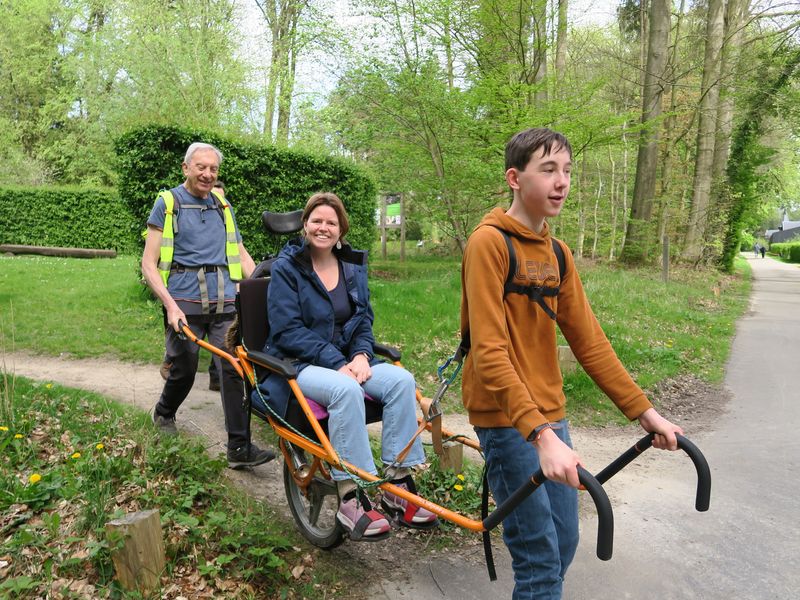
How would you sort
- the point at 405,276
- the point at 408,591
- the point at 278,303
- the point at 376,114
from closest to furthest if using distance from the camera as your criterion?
the point at 408,591
the point at 278,303
the point at 376,114
the point at 405,276

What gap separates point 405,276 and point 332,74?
205 inches

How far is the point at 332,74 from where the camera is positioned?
Result: 13828 mm

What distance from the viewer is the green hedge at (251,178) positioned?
8.41m

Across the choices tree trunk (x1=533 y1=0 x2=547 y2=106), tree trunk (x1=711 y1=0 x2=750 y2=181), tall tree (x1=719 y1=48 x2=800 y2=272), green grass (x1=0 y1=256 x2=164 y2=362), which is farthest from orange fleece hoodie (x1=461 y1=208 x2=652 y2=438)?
tall tree (x1=719 y1=48 x2=800 y2=272)

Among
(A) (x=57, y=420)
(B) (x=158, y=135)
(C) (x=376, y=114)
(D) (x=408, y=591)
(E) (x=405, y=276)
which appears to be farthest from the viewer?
(E) (x=405, y=276)

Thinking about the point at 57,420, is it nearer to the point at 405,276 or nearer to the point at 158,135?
the point at 158,135

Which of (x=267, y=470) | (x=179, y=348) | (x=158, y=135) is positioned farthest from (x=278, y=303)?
(x=158, y=135)

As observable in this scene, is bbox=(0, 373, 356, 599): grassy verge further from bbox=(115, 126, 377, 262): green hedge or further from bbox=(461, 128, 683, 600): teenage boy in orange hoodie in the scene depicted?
bbox=(115, 126, 377, 262): green hedge

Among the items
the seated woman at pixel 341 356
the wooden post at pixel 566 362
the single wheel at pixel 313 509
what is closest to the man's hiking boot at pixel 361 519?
the seated woman at pixel 341 356

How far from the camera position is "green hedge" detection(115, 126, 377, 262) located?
8414 millimetres

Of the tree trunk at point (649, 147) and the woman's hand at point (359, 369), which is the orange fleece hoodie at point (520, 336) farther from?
the tree trunk at point (649, 147)

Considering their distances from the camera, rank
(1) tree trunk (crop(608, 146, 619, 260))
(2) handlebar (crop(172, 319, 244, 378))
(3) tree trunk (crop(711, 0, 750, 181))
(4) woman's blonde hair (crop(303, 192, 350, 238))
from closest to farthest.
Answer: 1. (4) woman's blonde hair (crop(303, 192, 350, 238))
2. (2) handlebar (crop(172, 319, 244, 378))
3. (3) tree trunk (crop(711, 0, 750, 181))
4. (1) tree trunk (crop(608, 146, 619, 260))

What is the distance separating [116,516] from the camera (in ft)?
10.0

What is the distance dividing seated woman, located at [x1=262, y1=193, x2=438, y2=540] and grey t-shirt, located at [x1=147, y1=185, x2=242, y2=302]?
1078 mm
